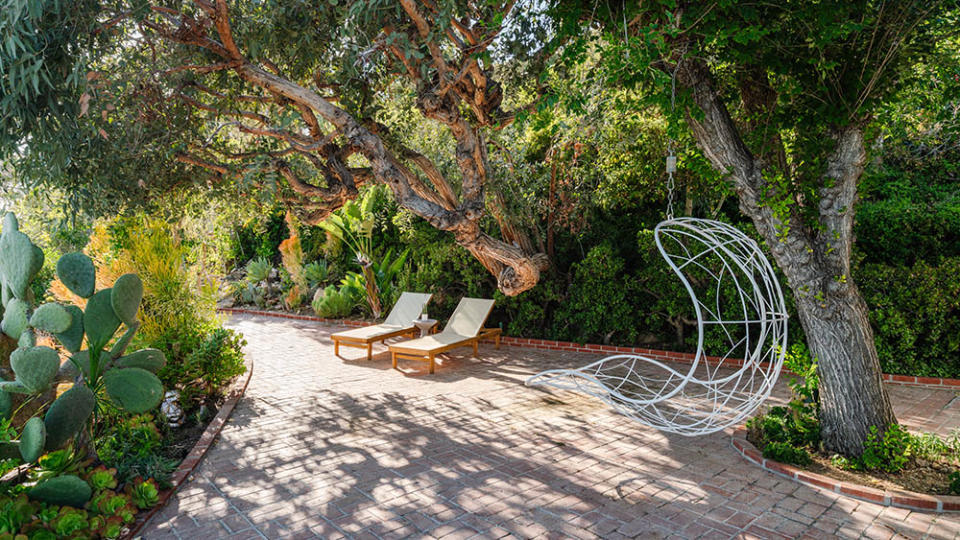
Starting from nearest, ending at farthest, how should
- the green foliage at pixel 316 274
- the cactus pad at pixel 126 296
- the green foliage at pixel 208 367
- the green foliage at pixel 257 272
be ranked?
the cactus pad at pixel 126 296
the green foliage at pixel 208 367
the green foliage at pixel 316 274
the green foliage at pixel 257 272

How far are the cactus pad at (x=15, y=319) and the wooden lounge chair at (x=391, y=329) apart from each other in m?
5.21

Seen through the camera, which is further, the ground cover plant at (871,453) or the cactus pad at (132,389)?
the ground cover plant at (871,453)

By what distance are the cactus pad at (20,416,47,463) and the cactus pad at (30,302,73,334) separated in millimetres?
838

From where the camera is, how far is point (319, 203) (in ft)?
28.6

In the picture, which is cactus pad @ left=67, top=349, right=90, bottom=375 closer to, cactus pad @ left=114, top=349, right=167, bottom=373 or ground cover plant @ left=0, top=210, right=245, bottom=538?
ground cover plant @ left=0, top=210, right=245, bottom=538

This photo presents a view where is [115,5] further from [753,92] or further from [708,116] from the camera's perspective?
[753,92]

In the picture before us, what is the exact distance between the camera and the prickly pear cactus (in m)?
3.96

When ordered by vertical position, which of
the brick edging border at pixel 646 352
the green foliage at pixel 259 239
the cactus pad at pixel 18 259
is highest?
the green foliage at pixel 259 239

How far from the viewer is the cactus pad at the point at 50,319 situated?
168 inches

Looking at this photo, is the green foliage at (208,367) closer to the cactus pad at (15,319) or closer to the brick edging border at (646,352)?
the cactus pad at (15,319)

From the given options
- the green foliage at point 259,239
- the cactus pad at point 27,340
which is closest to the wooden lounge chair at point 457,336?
the cactus pad at point 27,340

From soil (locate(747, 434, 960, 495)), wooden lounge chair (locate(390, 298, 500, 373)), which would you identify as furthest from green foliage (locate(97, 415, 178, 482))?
soil (locate(747, 434, 960, 495))

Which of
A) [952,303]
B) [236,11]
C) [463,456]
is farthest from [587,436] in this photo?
[236,11]

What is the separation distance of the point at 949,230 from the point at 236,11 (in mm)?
10393
